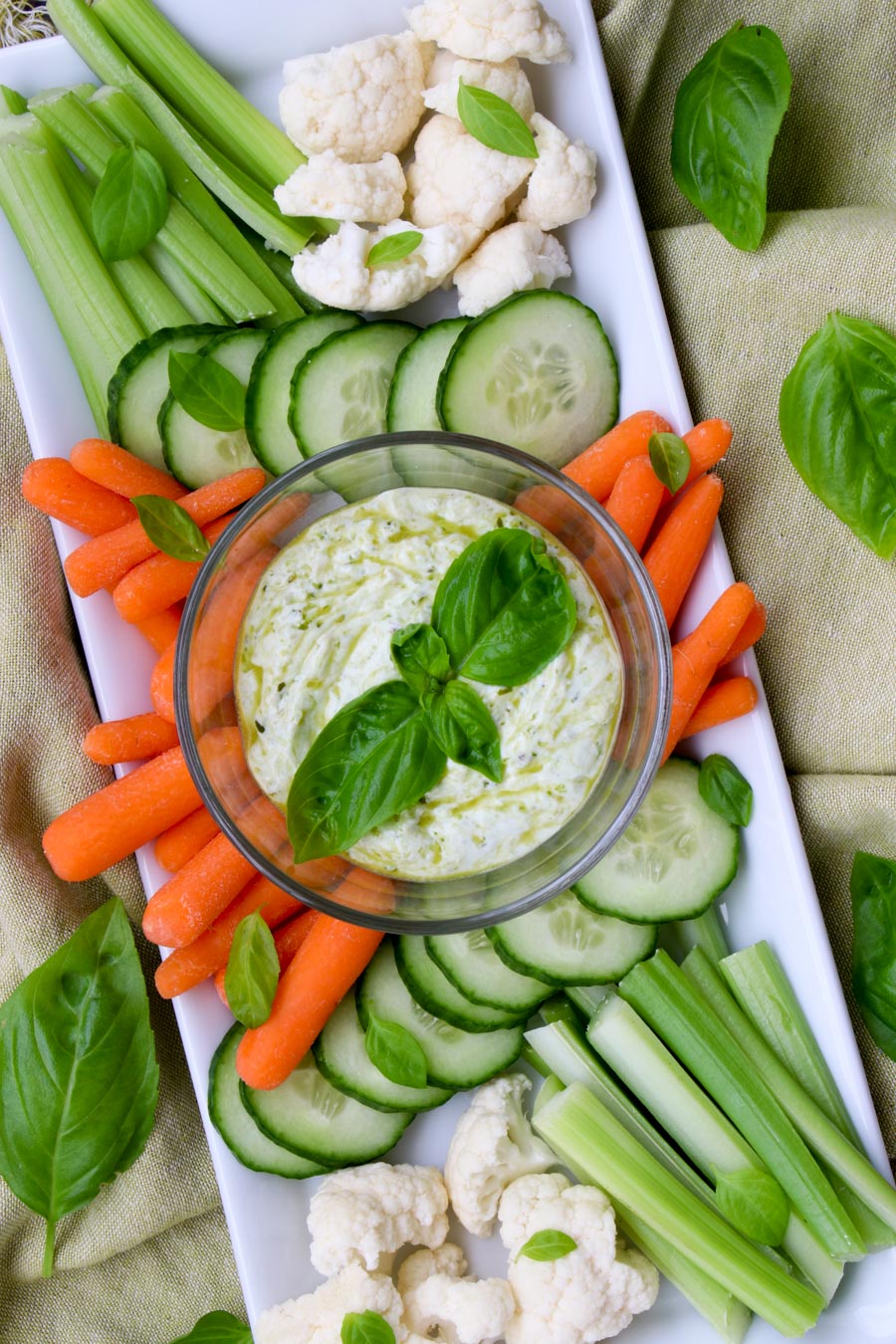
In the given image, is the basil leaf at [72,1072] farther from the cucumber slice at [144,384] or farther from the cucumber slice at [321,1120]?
the cucumber slice at [144,384]

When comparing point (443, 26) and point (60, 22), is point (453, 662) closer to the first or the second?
point (443, 26)

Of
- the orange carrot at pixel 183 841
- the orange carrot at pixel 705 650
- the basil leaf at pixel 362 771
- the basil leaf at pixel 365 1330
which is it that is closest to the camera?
the basil leaf at pixel 362 771

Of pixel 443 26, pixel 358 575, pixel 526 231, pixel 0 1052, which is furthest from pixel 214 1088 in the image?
pixel 443 26

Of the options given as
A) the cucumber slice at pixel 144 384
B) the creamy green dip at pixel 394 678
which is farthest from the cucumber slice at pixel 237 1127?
the cucumber slice at pixel 144 384

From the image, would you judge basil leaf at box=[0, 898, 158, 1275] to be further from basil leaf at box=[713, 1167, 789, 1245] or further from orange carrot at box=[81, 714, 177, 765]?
basil leaf at box=[713, 1167, 789, 1245]

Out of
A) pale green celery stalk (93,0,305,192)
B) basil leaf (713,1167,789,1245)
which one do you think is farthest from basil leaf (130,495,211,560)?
basil leaf (713,1167,789,1245)

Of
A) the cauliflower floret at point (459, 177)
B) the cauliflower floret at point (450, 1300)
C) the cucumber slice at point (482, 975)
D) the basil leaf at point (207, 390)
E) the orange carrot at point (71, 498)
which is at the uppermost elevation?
the cauliflower floret at point (459, 177)
